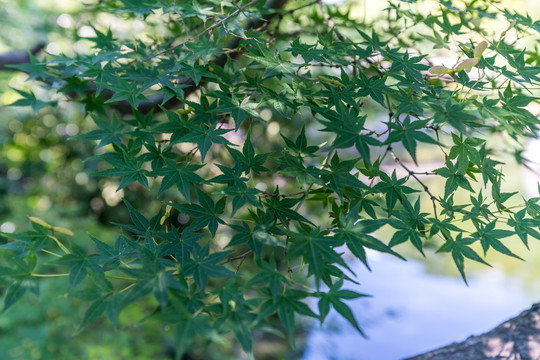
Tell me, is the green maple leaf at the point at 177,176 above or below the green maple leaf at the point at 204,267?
above

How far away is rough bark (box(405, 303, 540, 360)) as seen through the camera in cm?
79

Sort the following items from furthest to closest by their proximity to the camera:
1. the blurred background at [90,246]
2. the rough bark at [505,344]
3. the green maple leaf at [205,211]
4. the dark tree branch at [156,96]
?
the blurred background at [90,246] → the dark tree branch at [156,96] → the rough bark at [505,344] → the green maple leaf at [205,211]

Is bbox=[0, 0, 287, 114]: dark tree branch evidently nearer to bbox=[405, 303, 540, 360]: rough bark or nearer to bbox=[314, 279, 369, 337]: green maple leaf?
bbox=[314, 279, 369, 337]: green maple leaf

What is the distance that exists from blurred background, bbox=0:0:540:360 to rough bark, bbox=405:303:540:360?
4.44 ft

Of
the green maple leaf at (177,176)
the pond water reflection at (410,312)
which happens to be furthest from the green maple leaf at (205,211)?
the pond water reflection at (410,312)

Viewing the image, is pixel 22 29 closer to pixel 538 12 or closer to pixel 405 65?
pixel 405 65

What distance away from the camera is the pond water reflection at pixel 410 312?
8.95 ft

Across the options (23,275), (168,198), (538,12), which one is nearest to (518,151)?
(23,275)

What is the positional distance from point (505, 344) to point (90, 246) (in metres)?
2.28

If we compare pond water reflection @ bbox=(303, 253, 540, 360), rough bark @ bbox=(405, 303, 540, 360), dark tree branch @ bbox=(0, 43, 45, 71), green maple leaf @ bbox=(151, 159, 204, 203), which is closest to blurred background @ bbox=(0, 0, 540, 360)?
pond water reflection @ bbox=(303, 253, 540, 360)

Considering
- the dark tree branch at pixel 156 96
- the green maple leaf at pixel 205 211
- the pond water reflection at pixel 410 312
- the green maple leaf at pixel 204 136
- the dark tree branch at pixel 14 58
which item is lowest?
the pond water reflection at pixel 410 312

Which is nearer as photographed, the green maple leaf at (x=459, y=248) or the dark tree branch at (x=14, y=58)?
the green maple leaf at (x=459, y=248)

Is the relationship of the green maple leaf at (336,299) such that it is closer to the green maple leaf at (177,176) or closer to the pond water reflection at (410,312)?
the green maple leaf at (177,176)

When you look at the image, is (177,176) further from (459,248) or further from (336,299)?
(459,248)
